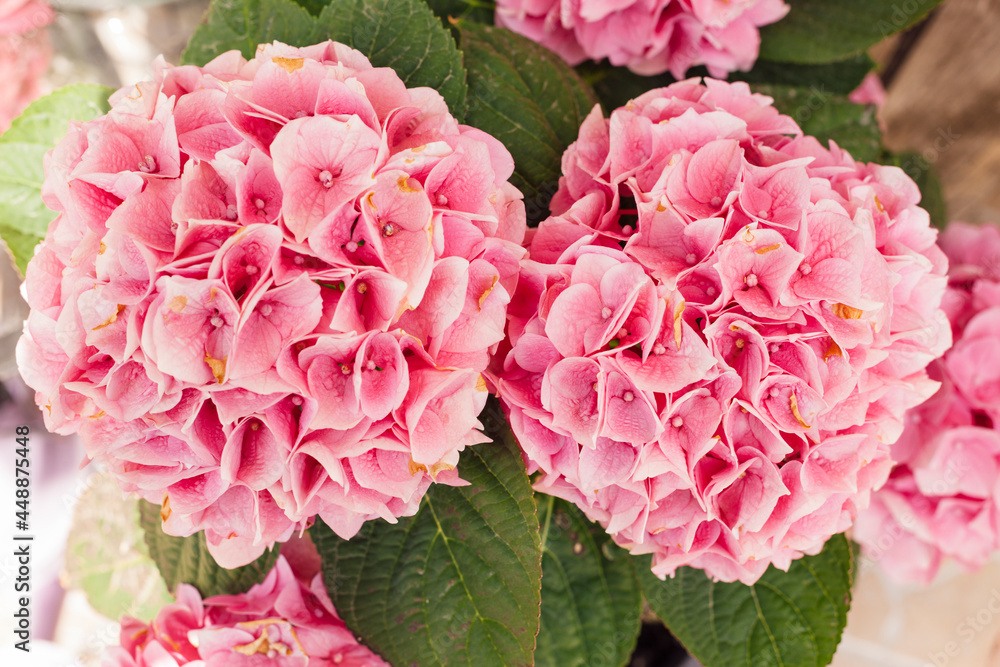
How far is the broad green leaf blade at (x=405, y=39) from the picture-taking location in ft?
1.49

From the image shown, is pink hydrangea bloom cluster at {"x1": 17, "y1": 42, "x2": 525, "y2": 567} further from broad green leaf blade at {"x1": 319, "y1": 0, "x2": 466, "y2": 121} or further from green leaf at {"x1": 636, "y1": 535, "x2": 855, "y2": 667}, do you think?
green leaf at {"x1": 636, "y1": 535, "x2": 855, "y2": 667}

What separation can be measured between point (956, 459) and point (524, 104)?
0.49 meters

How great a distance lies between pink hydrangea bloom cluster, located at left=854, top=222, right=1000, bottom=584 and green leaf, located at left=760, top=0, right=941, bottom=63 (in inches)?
9.8

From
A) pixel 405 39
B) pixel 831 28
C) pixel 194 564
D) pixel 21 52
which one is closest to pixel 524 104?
pixel 405 39

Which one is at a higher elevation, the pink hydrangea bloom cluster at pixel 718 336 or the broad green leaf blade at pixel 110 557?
the pink hydrangea bloom cluster at pixel 718 336

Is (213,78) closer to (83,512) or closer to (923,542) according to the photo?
(83,512)

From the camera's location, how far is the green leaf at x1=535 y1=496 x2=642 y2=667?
1.98 feet

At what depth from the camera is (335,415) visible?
345 millimetres

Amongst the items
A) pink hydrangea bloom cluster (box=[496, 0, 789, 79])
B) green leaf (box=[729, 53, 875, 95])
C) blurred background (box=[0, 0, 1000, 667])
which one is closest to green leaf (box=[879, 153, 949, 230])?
blurred background (box=[0, 0, 1000, 667])

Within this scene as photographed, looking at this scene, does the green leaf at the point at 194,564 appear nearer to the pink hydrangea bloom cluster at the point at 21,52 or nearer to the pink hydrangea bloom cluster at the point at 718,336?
the pink hydrangea bloom cluster at the point at 718,336

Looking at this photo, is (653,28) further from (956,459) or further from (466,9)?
(956,459)

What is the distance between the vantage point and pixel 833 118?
23.6 inches

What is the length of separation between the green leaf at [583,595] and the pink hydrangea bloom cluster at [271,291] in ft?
0.86

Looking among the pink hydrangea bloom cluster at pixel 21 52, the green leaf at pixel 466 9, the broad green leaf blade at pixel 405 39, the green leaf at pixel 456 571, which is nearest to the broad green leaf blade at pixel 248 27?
the broad green leaf blade at pixel 405 39
